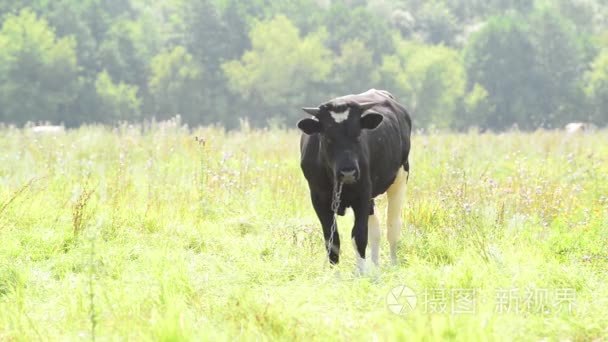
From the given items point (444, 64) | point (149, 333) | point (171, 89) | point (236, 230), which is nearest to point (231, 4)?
point (171, 89)

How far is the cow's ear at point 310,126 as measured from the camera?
6504mm

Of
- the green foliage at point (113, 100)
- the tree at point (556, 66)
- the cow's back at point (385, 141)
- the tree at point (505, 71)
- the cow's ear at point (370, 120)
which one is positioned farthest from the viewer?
the tree at point (556, 66)

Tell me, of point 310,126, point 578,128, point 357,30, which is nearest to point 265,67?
point 357,30

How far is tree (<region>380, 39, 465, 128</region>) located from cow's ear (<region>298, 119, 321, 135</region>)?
53272 millimetres

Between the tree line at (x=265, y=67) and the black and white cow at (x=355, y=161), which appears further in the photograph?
the tree line at (x=265, y=67)

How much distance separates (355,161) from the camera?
6.35m

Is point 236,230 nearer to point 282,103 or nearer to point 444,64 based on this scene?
point 282,103

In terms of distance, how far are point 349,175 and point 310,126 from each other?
548 millimetres

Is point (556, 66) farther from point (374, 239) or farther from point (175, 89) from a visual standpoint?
point (374, 239)

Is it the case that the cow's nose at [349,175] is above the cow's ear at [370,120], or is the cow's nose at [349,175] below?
below

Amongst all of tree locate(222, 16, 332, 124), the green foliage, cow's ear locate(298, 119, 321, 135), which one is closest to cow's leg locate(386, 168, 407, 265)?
cow's ear locate(298, 119, 321, 135)

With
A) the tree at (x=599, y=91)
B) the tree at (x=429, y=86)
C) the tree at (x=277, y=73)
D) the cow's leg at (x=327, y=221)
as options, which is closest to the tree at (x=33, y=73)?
the tree at (x=277, y=73)

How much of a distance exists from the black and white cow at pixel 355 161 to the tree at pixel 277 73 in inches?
1847

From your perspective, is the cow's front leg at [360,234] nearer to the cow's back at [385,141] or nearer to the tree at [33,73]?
the cow's back at [385,141]
